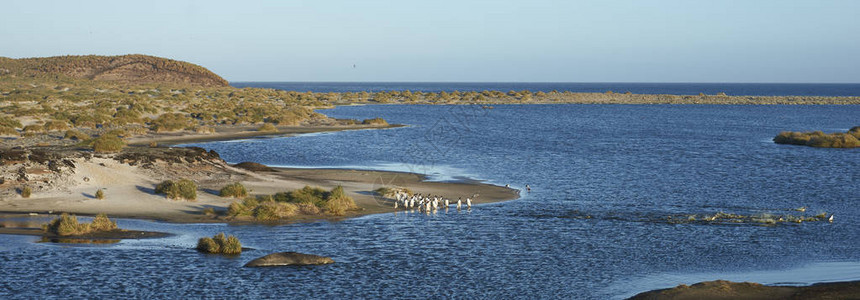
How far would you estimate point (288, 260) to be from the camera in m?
24.2

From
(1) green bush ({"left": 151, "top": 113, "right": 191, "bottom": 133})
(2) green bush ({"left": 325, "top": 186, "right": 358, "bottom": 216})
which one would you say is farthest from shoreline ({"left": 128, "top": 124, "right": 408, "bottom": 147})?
(2) green bush ({"left": 325, "top": 186, "right": 358, "bottom": 216})

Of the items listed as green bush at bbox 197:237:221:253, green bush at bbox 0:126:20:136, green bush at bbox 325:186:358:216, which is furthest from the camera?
green bush at bbox 0:126:20:136

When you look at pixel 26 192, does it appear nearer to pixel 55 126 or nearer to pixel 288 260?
pixel 288 260

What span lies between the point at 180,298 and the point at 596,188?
28019mm

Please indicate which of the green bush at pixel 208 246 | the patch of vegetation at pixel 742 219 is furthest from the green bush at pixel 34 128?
the patch of vegetation at pixel 742 219

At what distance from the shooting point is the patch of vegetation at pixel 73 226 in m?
28.2

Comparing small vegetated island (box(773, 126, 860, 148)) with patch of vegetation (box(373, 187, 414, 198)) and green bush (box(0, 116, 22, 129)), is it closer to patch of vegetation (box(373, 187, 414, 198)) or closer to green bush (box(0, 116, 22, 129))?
patch of vegetation (box(373, 187, 414, 198))

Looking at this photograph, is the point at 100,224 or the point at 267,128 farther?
the point at 267,128

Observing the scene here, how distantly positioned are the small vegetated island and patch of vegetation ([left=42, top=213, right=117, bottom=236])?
6617cm

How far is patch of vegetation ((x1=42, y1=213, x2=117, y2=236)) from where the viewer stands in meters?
28.2

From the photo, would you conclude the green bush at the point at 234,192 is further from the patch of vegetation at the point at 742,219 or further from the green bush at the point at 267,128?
the green bush at the point at 267,128

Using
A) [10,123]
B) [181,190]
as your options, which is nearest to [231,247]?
[181,190]

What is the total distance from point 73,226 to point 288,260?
933 centimetres

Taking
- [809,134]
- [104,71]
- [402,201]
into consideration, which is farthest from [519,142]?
[104,71]
